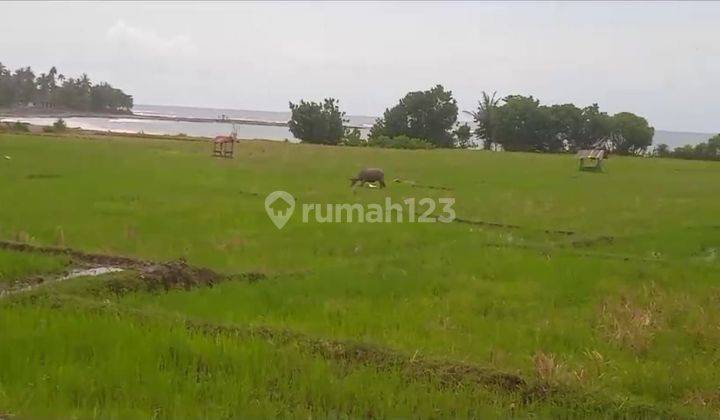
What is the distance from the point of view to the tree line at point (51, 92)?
96.7m

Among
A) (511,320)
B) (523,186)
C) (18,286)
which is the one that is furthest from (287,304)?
(523,186)

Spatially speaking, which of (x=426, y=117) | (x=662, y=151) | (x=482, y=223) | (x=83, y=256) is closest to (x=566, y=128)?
(x=662, y=151)

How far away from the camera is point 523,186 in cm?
2377

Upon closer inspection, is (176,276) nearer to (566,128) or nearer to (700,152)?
(700,152)

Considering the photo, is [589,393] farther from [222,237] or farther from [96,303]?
[222,237]

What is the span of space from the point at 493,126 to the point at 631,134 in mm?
11243

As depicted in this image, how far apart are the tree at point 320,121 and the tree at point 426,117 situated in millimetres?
3324

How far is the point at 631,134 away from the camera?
188 ft

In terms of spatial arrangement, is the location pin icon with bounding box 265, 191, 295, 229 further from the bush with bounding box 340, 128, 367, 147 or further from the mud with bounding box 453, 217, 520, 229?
the bush with bounding box 340, 128, 367, 147

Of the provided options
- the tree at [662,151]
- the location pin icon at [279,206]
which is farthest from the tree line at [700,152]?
the location pin icon at [279,206]

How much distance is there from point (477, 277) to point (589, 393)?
4.56 m

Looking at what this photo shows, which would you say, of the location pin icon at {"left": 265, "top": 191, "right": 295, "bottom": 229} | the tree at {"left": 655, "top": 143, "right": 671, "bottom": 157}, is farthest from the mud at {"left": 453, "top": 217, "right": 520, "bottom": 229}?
the tree at {"left": 655, "top": 143, "right": 671, "bottom": 157}

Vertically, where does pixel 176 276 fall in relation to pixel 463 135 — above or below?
below

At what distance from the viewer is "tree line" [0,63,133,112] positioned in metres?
96.7
